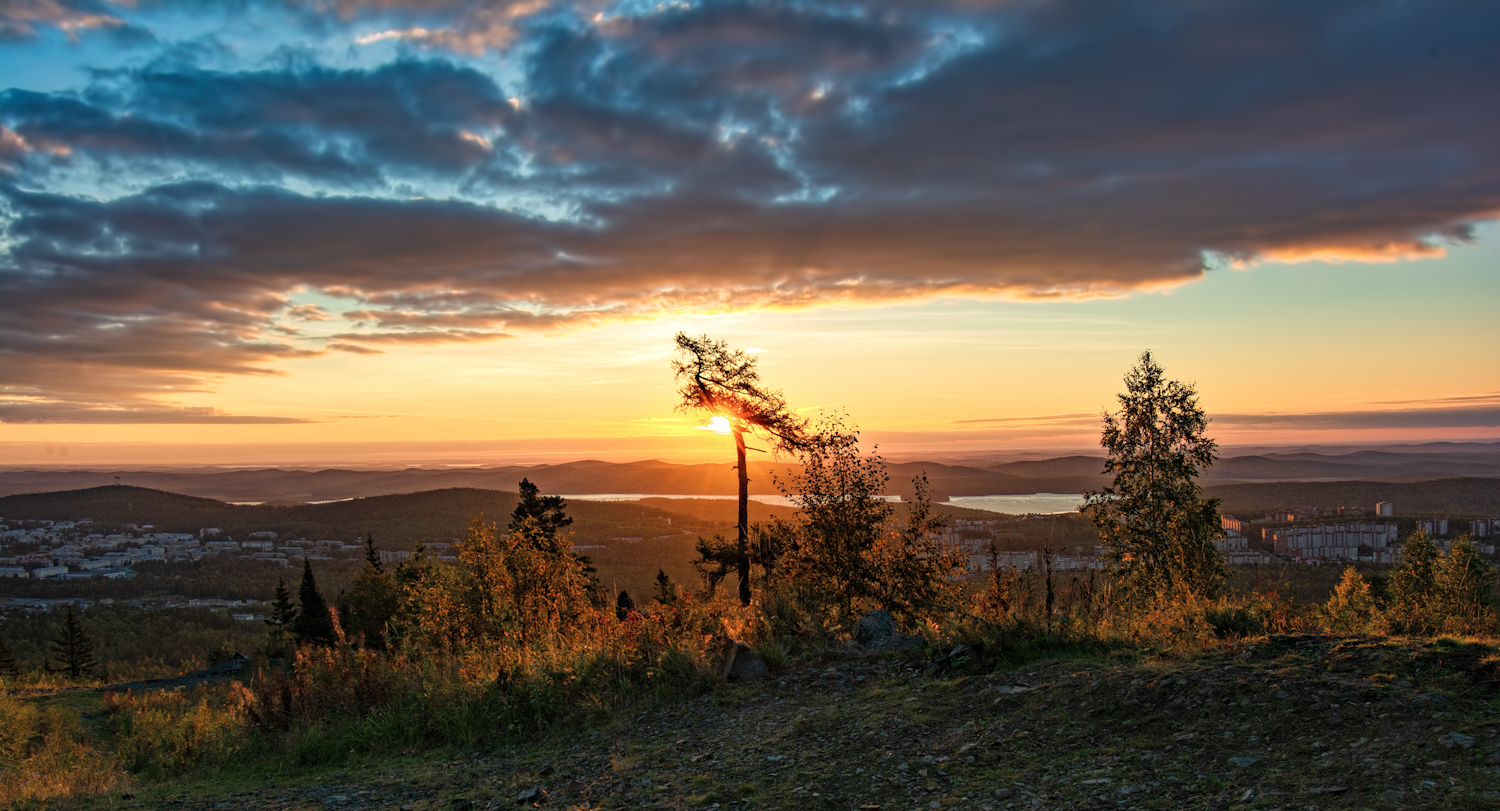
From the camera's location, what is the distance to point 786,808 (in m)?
4.71

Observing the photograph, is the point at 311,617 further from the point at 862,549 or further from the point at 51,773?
the point at 862,549

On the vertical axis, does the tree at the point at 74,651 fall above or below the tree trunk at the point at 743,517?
below

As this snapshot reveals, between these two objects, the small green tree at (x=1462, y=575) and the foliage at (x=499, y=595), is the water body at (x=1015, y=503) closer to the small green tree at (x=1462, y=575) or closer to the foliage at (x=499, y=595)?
the small green tree at (x=1462, y=575)

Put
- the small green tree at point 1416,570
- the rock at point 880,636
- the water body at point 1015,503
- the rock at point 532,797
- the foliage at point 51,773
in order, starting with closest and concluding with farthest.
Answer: the rock at point 532,797
the foliage at point 51,773
the rock at point 880,636
the small green tree at point 1416,570
the water body at point 1015,503

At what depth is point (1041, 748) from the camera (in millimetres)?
4996

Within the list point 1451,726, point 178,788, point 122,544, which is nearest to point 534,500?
point 178,788

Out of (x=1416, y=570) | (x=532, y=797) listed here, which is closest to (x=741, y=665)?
(x=532, y=797)

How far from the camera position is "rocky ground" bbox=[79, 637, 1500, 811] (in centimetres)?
402

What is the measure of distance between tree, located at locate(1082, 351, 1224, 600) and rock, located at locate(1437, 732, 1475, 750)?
20.5 metres

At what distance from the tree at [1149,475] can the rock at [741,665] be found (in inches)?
723

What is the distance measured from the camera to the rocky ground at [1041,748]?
4.02 meters

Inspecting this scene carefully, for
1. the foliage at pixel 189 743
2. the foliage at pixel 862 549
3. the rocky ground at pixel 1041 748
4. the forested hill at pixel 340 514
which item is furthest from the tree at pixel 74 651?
the rocky ground at pixel 1041 748

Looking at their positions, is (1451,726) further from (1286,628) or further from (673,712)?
(673,712)

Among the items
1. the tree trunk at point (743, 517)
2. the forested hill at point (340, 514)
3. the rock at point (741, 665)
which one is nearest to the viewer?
the rock at point (741, 665)
